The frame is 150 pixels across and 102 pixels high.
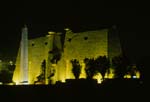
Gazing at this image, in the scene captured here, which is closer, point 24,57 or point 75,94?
point 75,94

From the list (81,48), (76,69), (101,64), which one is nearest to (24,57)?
(81,48)

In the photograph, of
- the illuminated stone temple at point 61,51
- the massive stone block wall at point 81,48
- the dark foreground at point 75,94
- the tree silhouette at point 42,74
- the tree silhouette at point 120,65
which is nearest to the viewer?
the dark foreground at point 75,94

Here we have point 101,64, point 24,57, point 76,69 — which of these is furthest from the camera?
point 24,57

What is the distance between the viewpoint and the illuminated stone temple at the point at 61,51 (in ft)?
117

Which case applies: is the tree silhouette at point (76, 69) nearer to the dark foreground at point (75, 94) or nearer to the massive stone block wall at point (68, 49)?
the massive stone block wall at point (68, 49)

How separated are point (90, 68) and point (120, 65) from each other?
7.91ft

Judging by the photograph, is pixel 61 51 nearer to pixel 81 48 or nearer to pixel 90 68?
pixel 81 48

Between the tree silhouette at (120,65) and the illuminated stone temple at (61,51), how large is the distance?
654 mm

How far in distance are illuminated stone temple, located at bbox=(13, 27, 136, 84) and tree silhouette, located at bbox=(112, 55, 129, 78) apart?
0.65 m

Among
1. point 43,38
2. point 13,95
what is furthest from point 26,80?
point 13,95

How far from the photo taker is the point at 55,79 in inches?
1547

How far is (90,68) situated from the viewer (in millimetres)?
35844

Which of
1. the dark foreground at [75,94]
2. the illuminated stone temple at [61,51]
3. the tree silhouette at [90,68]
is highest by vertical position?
the illuminated stone temple at [61,51]

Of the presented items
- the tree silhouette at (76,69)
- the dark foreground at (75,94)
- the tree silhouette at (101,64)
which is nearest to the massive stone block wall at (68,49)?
the tree silhouette at (101,64)
